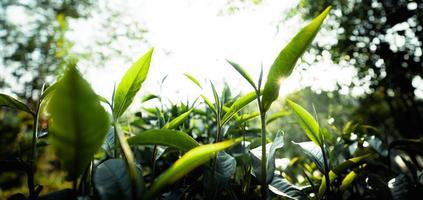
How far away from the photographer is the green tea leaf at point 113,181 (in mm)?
482

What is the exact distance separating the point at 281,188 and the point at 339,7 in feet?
16.4

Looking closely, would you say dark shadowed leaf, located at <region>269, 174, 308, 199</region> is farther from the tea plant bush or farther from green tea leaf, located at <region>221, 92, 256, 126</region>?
green tea leaf, located at <region>221, 92, 256, 126</region>

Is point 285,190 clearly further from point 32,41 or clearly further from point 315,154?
point 32,41

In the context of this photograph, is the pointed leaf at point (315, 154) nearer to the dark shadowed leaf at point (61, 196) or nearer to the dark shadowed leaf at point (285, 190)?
the dark shadowed leaf at point (285, 190)

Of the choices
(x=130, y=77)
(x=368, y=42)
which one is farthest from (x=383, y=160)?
(x=368, y=42)

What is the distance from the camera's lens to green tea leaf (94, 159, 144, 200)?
48 centimetres

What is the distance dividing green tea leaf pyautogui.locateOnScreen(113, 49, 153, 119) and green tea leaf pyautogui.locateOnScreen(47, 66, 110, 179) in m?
0.21

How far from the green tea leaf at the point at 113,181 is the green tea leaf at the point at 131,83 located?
16 cm

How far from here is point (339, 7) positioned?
16.2 feet

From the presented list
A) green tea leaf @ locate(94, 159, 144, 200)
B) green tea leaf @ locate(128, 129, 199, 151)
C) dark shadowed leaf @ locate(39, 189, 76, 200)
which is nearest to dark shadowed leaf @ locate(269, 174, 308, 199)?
green tea leaf @ locate(128, 129, 199, 151)

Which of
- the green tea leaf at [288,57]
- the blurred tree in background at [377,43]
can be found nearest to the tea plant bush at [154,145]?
the green tea leaf at [288,57]

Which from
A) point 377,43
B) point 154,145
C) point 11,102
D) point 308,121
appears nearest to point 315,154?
point 308,121

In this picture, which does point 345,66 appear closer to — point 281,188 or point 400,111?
point 281,188

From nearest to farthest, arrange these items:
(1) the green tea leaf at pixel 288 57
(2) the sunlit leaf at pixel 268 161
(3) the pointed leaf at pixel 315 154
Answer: (1) the green tea leaf at pixel 288 57, (2) the sunlit leaf at pixel 268 161, (3) the pointed leaf at pixel 315 154
